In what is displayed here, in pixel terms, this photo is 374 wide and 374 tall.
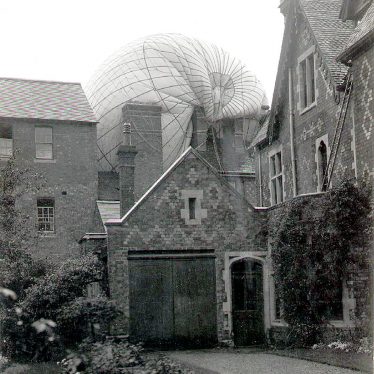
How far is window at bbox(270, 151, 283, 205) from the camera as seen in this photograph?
21703 mm

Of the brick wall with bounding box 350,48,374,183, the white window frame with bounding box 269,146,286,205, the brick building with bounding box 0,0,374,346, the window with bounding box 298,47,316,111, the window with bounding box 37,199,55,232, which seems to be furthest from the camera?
the window with bounding box 37,199,55,232

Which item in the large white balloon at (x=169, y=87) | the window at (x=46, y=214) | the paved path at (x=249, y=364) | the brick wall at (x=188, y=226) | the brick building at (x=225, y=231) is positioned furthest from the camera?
the large white balloon at (x=169, y=87)

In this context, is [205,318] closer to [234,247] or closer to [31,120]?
[234,247]

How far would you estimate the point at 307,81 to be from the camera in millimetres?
18766

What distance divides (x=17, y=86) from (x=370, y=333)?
72.9ft

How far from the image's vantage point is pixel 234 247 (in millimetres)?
17688

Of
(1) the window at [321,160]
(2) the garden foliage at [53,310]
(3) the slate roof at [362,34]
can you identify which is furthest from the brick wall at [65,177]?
(3) the slate roof at [362,34]

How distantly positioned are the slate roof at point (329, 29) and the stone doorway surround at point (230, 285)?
5415mm

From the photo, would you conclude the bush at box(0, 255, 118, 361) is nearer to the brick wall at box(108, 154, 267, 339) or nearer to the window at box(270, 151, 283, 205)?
the brick wall at box(108, 154, 267, 339)

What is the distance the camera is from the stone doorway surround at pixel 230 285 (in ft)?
56.8

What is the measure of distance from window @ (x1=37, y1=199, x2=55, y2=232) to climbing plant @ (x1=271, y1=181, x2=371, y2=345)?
1454 cm

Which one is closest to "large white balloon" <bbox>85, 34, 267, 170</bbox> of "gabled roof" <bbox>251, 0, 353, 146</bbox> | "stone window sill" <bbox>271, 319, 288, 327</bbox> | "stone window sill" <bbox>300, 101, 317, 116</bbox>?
"gabled roof" <bbox>251, 0, 353, 146</bbox>

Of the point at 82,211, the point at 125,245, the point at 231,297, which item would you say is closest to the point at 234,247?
the point at 231,297

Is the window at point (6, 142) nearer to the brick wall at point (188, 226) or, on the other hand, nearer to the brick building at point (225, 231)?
the brick building at point (225, 231)
